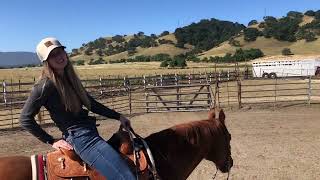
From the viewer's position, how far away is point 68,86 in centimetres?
325

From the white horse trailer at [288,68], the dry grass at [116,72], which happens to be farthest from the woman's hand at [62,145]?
the dry grass at [116,72]

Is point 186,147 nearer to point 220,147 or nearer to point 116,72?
point 220,147

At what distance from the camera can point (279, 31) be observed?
132125 mm

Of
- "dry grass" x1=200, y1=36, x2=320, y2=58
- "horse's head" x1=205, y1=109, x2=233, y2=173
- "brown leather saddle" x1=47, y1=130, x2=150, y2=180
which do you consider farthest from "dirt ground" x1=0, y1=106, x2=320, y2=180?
"dry grass" x1=200, y1=36, x2=320, y2=58

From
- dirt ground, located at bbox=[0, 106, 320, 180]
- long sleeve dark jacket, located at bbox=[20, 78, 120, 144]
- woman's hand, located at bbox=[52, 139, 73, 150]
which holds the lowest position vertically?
dirt ground, located at bbox=[0, 106, 320, 180]

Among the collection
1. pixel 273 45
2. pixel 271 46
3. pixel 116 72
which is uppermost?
pixel 273 45

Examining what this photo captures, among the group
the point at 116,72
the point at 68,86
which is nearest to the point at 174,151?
Result: the point at 68,86

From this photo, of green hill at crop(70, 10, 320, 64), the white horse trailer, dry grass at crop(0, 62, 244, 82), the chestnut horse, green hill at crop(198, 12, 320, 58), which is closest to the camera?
the chestnut horse

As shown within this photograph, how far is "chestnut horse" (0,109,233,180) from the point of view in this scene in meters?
3.58

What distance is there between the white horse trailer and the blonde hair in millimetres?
41223

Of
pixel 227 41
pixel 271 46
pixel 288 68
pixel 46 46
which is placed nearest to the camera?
pixel 46 46

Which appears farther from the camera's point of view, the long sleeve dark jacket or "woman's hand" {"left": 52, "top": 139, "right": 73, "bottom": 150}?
"woman's hand" {"left": 52, "top": 139, "right": 73, "bottom": 150}

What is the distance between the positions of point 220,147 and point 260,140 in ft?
24.2

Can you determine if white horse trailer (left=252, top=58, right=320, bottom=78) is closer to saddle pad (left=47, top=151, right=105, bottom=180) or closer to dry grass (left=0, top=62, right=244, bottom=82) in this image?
dry grass (left=0, top=62, right=244, bottom=82)
